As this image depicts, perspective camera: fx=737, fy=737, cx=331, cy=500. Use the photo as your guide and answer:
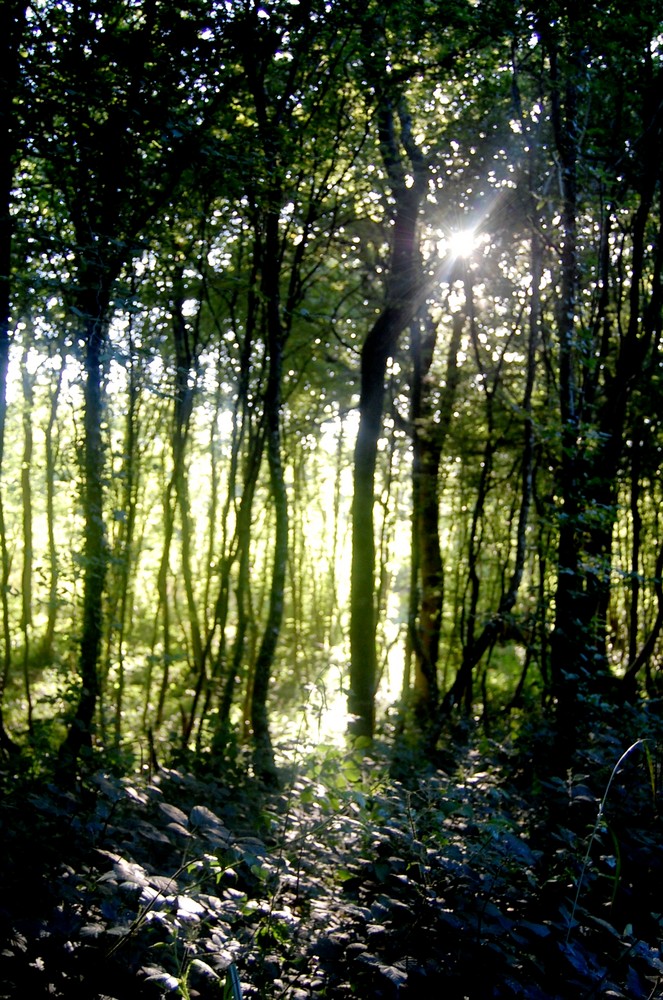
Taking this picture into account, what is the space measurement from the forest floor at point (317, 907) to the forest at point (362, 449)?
2cm

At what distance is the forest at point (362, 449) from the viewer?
9.76 feet

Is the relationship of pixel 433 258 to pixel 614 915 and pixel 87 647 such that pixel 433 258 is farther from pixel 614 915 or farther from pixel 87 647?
pixel 614 915

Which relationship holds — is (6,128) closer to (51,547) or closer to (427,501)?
(51,547)

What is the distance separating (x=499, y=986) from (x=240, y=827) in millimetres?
2201

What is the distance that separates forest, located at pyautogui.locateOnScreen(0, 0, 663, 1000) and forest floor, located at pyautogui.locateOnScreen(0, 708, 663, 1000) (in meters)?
0.02

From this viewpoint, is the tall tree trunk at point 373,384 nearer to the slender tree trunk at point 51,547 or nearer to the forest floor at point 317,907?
the slender tree trunk at point 51,547

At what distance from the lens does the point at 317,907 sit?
3248 millimetres

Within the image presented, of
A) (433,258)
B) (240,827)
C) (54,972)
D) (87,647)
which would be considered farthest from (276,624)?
(54,972)

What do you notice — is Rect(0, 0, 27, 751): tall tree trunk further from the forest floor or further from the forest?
the forest floor

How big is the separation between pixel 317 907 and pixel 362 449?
7.09 m

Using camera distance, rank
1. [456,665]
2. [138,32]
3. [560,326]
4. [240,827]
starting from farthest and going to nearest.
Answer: [456,665], [560,326], [138,32], [240,827]

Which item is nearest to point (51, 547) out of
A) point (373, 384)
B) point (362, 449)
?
point (362, 449)

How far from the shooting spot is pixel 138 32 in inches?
203

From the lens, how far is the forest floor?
265 cm
